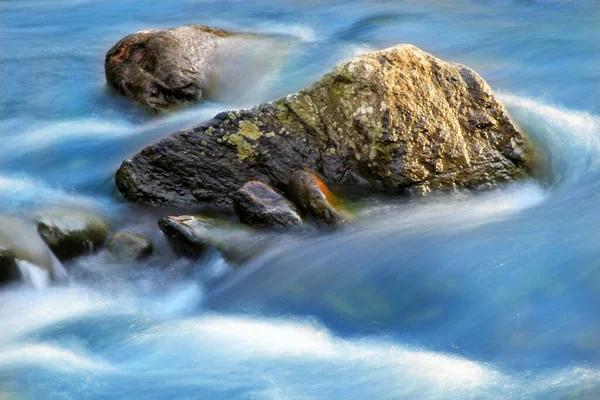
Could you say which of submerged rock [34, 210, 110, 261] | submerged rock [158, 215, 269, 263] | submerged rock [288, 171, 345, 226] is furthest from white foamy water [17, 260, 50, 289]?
submerged rock [288, 171, 345, 226]

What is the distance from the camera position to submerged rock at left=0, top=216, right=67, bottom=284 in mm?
5438

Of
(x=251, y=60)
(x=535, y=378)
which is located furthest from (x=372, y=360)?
(x=251, y=60)

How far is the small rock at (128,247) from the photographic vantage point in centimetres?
568

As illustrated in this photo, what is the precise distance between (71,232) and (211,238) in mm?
1087

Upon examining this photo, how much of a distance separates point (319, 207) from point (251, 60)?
331 cm

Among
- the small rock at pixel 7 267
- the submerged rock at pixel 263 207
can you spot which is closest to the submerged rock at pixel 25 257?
A: the small rock at pixel 7 267

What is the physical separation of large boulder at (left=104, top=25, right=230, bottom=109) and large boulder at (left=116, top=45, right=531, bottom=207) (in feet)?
5.33

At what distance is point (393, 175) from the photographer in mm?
5871

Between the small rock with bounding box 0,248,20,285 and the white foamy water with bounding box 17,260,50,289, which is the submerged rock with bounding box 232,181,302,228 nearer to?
the white foamy water with bounding box 17,260,50,289

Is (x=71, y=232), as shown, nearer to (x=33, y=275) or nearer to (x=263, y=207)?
(x=33, y=275)

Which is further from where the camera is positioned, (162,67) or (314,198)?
(162,67)

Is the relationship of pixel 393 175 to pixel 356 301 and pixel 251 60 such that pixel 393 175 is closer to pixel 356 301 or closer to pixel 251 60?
pixel 356 301

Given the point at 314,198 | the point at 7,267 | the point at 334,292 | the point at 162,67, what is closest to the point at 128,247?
the point at 7,267

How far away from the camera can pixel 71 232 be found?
584cm
